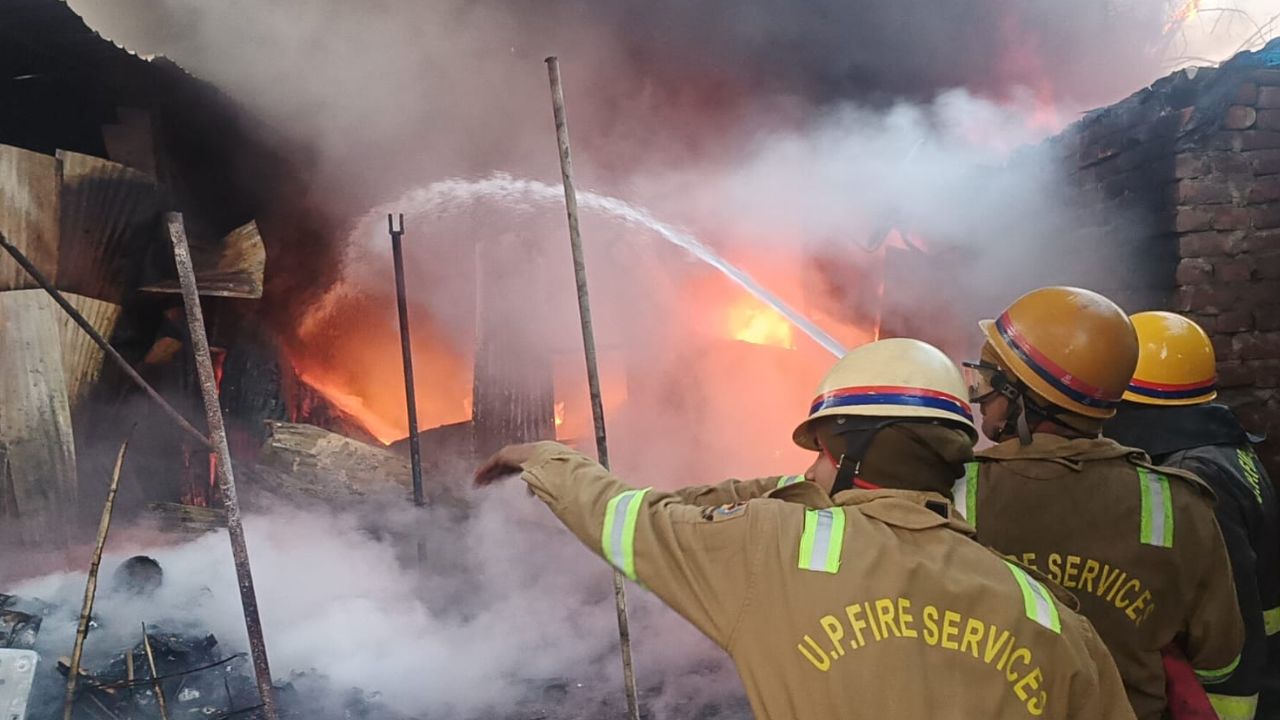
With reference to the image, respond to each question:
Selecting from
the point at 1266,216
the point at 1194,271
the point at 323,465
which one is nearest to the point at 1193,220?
the point at 1194,271

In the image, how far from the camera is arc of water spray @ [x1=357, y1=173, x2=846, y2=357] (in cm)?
915

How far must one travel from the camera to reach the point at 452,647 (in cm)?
534

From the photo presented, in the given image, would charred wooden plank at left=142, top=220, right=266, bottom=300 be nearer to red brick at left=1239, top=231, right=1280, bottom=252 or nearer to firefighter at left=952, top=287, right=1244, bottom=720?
firefighter at left=952, top=287, right=1244, bottom=720

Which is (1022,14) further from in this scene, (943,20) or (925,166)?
(925,166)

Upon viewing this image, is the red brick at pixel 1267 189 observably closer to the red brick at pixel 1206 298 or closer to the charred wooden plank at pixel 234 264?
the red brick at pixel 1206 298

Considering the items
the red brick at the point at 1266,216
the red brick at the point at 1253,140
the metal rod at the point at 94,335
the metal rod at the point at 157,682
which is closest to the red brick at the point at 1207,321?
the red brick at the point at 1266,216

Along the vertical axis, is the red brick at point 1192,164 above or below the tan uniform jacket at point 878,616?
above

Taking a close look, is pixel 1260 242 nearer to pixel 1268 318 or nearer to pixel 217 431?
pixel 1268 318

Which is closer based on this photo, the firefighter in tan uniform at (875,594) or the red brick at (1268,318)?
the firefighter in tan uniform at (875,594)

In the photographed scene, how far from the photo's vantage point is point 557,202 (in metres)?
9.52

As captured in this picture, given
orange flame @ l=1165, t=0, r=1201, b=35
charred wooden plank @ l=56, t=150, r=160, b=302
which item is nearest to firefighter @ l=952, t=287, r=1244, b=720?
charred wooden plank @ l=56, t=150, r=160, b=302

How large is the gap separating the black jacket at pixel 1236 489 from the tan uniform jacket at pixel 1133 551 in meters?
0.36

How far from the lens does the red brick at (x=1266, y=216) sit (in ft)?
13.3

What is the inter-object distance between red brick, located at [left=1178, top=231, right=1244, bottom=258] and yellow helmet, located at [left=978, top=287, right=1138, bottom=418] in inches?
91.1
